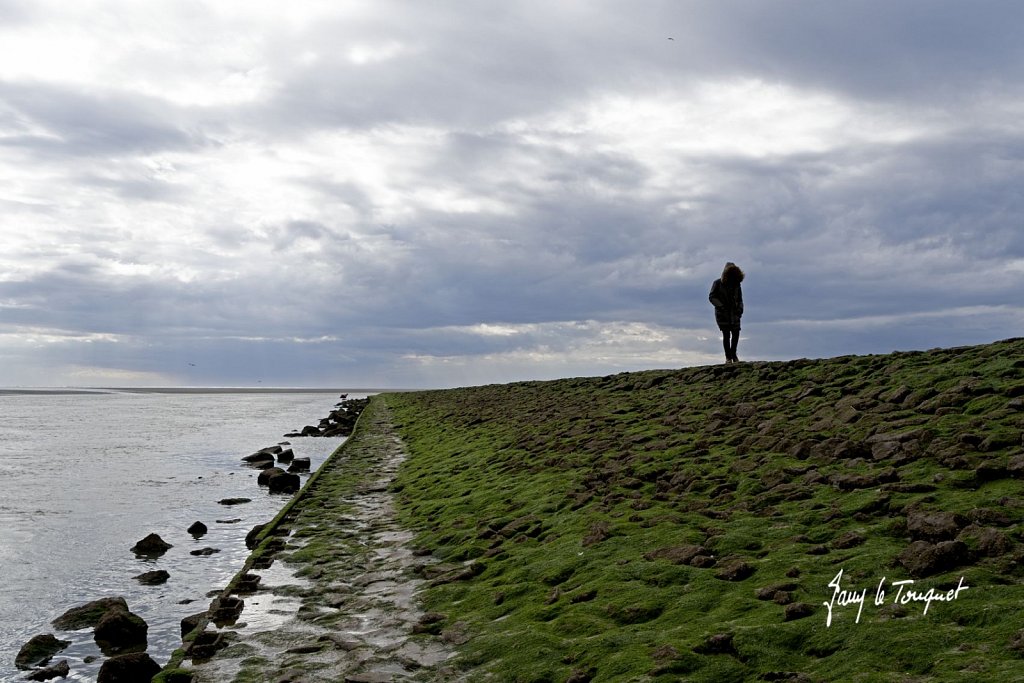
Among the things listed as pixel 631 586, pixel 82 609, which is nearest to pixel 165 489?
pixel 82 609

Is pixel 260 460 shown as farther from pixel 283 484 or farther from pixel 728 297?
pixel 728 297

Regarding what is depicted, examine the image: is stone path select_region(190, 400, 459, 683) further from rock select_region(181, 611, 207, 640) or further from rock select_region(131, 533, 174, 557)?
rock select_region(131, 533, 174, 557)

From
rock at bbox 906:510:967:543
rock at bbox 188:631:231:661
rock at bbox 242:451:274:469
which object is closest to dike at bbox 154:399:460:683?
rock at bbox 188:631:231:661

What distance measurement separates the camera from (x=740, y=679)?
7867 mm

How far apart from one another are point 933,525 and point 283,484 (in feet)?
87.2

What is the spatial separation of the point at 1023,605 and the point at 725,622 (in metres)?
3.21

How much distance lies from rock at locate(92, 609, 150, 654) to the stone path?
1.92m

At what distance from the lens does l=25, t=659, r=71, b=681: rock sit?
11500 millimetres

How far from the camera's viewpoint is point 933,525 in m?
9.88

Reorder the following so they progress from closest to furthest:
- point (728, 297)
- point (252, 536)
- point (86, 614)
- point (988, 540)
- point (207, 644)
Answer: point (988, 540), point (207, 644), point (86, 614), point (252, 536), point (728, 297)

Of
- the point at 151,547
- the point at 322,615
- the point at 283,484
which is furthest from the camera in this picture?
the point at 283,484

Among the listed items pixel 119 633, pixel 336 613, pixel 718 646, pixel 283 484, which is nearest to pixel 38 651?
pixel 119 633

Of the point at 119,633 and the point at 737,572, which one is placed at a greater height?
the point at 737,572

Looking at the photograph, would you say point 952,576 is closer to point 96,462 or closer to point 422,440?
point 422,440
